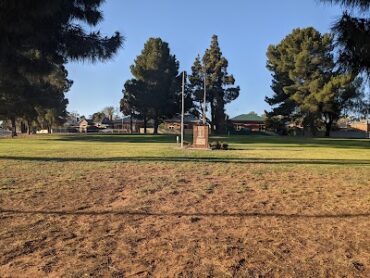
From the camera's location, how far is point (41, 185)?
423 inches

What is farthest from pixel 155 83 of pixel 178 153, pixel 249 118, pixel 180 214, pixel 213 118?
pixel 180 214

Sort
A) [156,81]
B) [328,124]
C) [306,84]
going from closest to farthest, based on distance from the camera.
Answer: [306,84] → [328,124] → [156,81]

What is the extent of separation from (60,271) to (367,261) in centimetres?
316

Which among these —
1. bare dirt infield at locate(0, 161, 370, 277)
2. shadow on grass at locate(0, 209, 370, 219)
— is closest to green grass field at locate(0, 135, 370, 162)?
bare dirt infield at locate(0, 161, 370, 277)

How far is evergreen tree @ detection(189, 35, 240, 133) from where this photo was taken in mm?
76125

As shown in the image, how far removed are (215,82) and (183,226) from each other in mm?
70265

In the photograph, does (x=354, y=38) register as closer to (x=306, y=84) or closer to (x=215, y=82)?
(x=306, y=84)

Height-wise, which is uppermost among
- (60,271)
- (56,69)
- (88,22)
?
(88,22)

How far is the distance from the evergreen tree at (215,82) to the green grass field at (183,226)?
64.4 m

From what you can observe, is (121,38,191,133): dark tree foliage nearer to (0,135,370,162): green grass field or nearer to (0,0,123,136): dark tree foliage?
(0,135,370,162): green grass field

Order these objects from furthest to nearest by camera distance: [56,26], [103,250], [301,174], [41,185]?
[301,174], [41,185], [56,26], [103,250]

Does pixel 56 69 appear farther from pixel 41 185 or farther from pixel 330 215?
pixel 330 215

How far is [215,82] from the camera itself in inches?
3000

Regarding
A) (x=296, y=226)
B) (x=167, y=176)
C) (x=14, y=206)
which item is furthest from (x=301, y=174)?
(x=14, y=206)
